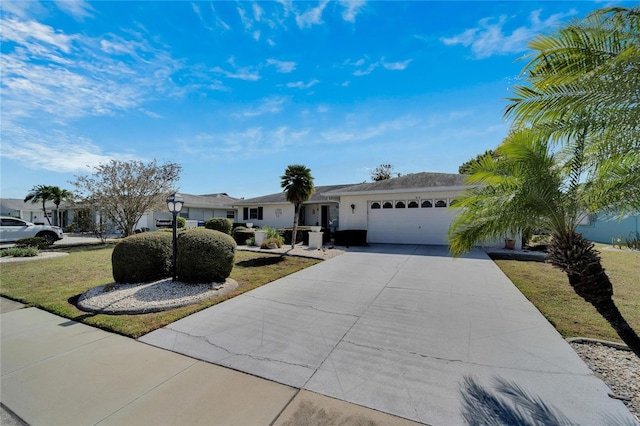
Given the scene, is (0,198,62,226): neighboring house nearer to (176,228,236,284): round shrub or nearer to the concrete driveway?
(176,228,236,284): round shrub

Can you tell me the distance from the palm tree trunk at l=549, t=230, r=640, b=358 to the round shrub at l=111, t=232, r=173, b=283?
817cm

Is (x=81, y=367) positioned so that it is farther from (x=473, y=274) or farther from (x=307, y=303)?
(x=473, y=274)

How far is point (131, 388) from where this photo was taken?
2.88 meters

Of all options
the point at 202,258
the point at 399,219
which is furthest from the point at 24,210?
the point at 399,219

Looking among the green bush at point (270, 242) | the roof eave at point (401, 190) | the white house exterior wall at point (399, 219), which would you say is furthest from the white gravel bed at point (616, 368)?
the green bush at point (270, 242)

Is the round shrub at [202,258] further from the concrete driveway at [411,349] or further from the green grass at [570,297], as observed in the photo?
the green grass at [570,297]

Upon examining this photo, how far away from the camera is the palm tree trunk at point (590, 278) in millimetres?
3161

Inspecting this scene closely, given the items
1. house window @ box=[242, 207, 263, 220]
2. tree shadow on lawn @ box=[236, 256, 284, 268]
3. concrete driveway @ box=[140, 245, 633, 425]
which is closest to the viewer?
concrete driveway @ box=[140, 245, 633, 425]

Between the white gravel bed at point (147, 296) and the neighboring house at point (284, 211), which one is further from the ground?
the neighboring house at point (284, 211)

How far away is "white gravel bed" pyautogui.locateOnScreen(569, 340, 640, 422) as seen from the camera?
270 centimetres

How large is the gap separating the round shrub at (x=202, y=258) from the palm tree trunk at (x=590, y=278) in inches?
260

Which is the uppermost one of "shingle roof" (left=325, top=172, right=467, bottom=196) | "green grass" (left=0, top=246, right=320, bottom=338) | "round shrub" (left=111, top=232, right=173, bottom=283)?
"shingle roof" (left=325, top=172, right=467, bottom=196)

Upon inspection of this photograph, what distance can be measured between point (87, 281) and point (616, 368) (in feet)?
37.4

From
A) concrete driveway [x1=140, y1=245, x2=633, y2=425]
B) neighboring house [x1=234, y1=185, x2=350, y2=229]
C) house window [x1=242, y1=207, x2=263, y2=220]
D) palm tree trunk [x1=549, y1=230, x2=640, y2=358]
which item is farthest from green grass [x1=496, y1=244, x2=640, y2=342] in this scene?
house window [x1=242, y1=207, x2=263, y2=220]
